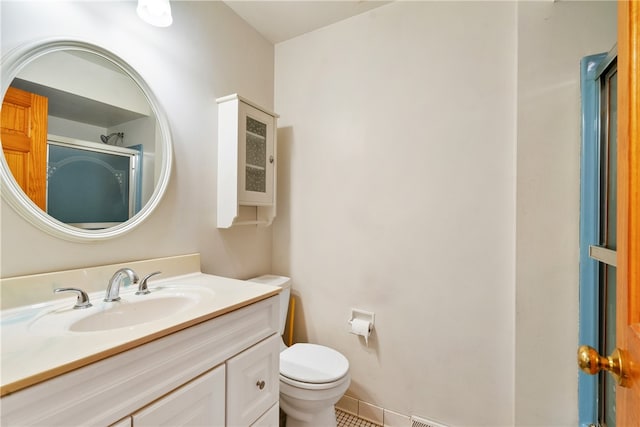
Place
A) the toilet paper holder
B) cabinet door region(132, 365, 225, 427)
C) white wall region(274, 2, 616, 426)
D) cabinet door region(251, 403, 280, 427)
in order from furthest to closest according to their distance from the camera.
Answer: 1. the toilet paper holder
2. white wall region(274, 2, 616, 426)
3. cabinet door region(251, 403, 280, 427)
4. cabinet door region(132, 365, 225, 427)

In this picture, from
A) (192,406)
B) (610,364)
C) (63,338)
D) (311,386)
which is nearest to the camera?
(610,364)

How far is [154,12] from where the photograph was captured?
1.11m

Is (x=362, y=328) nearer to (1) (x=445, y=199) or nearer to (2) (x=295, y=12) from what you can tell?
(1) (x=445, y=199)

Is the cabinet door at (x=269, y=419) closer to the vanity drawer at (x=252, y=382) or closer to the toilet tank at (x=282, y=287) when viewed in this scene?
the vanity drawer at (x=252, y=382)

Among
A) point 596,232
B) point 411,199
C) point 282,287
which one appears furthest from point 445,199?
point 282,287

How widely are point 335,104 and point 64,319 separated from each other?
1598 mm

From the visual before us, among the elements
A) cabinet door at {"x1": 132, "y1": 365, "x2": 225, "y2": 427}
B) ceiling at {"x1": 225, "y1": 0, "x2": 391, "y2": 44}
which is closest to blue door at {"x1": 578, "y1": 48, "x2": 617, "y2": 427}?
ceiling at {"x1": 225, "y1": 0, "x2": 391, "y2": 44}

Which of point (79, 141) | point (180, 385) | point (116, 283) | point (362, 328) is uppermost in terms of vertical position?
point (79, 141)

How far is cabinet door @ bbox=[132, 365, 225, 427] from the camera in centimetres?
71

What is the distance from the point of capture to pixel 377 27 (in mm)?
1615

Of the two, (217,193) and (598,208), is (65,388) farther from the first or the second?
(598,208)

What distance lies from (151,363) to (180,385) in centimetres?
12

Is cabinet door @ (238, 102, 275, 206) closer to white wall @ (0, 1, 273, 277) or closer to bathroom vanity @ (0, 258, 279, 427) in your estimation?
white wall @ (0, 1, 273, 277)

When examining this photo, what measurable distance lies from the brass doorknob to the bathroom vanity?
85 cm
